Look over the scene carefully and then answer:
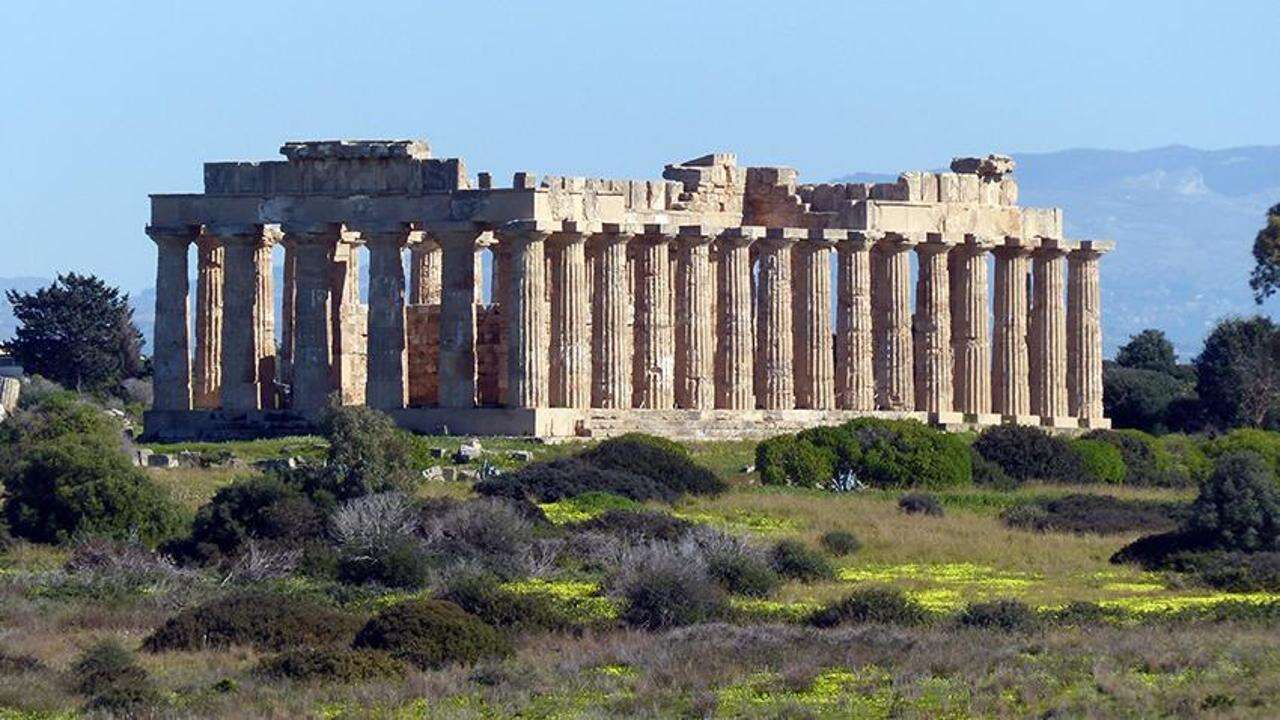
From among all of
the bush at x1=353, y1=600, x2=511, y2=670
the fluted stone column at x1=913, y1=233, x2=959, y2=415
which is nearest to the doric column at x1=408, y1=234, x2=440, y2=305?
the fluted stone column at x1=913, y1=233, x2=959, y2=415

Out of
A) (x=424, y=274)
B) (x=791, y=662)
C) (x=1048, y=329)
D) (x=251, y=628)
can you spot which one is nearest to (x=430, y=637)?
(x=251, y=628)

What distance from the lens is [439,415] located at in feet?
268

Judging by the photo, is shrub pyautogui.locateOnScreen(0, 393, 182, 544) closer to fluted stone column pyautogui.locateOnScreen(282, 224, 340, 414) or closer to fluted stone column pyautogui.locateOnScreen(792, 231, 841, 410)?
fluted stone column pyautogui.locateOnScreen(282, 224, 340, 414)

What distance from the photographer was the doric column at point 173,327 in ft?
280

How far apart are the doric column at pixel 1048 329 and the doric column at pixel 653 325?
431 inches

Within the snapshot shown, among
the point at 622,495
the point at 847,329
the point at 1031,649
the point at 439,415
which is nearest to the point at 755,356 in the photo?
the point at 847,329

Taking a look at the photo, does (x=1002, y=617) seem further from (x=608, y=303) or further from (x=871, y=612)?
(x=608, y=303)

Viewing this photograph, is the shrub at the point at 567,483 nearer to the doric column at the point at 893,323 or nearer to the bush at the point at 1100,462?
the bush at the point at 1100,462

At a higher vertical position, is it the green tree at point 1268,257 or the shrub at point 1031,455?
the green tree at point 1268,257

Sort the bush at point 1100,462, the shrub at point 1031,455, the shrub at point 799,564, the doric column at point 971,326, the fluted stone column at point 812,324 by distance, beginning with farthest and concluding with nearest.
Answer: the doric column at point 971,326 → the fluted stone column at point 812,324 → the bush at point 1100,462 → the shrub at point 1031,455 → the shrub at point 799,564

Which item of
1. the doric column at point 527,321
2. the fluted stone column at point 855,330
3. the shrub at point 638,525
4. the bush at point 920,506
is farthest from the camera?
the fluted stone column at point 855,330

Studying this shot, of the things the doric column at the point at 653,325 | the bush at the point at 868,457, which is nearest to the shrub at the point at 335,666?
the bush at the point at 868,457

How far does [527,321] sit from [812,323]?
26.7 ft

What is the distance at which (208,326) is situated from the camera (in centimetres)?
8756
